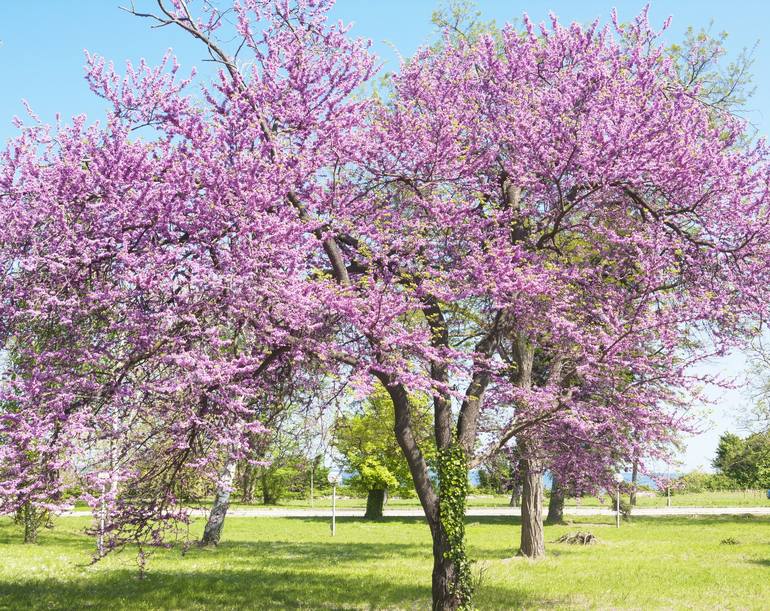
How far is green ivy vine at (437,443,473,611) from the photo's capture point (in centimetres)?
1111

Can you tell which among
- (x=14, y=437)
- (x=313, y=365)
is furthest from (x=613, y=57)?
(x=14, y=437)

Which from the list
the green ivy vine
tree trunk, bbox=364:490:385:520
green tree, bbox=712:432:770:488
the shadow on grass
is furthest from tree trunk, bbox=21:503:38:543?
green tree, bbox=712:432:770:488

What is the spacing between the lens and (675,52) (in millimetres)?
19266

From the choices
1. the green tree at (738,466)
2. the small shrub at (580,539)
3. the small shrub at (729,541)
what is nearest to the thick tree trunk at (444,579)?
the small shrub at (580,539)

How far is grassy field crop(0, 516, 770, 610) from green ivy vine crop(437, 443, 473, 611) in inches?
53.0

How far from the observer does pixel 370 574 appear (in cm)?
1617

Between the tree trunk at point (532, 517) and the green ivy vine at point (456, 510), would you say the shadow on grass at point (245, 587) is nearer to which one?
the green ivy vine at point (456, 510)

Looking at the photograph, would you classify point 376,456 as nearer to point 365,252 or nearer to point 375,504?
point 375,504

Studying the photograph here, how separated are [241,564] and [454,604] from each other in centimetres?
868

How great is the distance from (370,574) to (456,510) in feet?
18.7

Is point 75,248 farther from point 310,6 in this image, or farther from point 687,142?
point 687,142

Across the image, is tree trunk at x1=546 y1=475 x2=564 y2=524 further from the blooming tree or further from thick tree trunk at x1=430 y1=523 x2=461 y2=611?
thick tree trunk at x1=430 y1=523 x2=461 y2=611

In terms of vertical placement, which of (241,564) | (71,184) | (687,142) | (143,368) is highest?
(687,142)

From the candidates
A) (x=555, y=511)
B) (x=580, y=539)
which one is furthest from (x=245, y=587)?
(x=555, y=511)
